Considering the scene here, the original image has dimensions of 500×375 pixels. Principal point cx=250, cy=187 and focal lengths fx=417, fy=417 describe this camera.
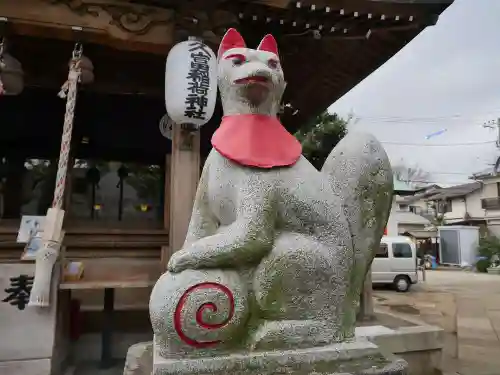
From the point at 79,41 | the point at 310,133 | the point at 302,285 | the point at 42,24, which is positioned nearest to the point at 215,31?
the point at 79,41

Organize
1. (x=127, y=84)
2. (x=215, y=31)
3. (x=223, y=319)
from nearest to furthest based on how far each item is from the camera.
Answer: (x=223, y=319), (x=215, y=31), (x=127, y=84)

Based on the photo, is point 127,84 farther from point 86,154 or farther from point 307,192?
point 307,192

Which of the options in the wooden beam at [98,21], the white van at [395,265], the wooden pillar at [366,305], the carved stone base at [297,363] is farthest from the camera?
the white van at [395,265]

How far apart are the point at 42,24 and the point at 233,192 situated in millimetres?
3391

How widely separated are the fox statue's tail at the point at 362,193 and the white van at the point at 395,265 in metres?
11.4

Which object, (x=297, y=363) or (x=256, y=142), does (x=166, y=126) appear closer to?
(x=256, y=142)

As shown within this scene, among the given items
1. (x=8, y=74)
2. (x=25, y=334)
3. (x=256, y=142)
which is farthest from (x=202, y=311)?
(x=8, y=74)

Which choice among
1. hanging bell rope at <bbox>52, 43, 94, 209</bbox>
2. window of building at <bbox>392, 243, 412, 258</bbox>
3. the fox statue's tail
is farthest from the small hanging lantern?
window of building at <bbox>392, 243, 412, 258</bbox>

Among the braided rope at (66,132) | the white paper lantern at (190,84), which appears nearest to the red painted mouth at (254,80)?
the white paper lantern at (190,84)

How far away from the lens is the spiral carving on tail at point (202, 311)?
1.56 metres

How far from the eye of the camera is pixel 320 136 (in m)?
10.0

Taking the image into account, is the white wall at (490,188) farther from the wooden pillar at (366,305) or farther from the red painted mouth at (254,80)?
the red painted mouth at (254,80)

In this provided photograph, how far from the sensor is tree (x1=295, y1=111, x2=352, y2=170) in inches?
379

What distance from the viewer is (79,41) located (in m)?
4.25
